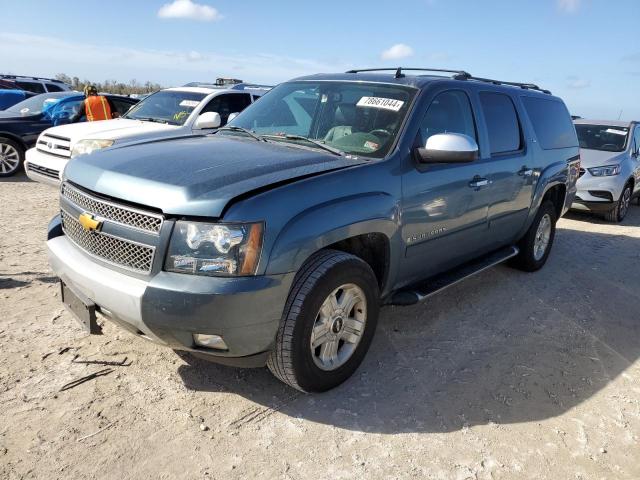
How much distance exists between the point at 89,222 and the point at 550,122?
4868 millimetres

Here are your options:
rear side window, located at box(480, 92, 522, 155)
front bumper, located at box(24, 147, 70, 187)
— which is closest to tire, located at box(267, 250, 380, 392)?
rear side window, located at box(480, 92, 522, 155)

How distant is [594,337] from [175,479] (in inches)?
140

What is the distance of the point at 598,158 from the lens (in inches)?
374

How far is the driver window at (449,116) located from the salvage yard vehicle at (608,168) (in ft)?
19.1

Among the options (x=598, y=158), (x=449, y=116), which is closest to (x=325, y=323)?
(x=449, y=116)

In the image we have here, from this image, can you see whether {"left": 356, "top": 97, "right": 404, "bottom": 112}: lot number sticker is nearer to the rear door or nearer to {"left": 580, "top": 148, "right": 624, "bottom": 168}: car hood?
the rear door

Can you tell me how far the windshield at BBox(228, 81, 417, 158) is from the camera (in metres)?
3.58

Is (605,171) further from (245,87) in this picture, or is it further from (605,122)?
(245,87)

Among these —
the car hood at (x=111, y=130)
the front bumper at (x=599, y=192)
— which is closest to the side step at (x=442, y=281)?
the car hood at (x=111, y=130)

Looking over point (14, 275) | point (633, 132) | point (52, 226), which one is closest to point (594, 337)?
point (52, 226)

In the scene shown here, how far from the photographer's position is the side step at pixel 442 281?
3682 mm

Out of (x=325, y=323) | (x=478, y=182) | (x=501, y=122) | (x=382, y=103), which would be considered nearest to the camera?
(x=325, y=323)

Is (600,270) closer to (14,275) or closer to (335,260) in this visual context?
(335,260)

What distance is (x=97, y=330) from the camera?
2.96 metres
